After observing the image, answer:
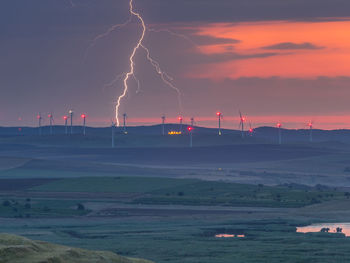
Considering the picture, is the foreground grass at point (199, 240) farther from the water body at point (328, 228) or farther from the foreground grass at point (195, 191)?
the foreground grass at point (195, 191)

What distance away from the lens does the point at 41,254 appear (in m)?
37.4

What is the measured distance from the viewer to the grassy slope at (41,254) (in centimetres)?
3641

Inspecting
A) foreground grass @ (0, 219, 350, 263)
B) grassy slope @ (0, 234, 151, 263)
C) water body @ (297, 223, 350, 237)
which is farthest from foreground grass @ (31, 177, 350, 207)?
grassy slope @ (0, 234, 151, 263)

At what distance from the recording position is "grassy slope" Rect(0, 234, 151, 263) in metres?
36.4

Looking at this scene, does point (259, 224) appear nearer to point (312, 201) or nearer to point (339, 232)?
point (339, 232)

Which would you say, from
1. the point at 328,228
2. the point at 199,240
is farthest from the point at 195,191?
the point at 199,240

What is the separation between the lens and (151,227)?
103312mm

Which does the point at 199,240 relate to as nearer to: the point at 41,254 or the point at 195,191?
the point at 41,254

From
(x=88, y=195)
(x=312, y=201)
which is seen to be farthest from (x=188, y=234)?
(x=88, y=195)

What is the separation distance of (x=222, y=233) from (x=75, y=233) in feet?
53.3

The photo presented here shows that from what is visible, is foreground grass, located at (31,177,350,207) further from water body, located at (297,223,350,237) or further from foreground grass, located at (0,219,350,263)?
foreground grass, located at (0,219,350,263)

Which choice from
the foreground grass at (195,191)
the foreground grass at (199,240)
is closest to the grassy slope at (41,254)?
the foreground grass at (199,240)

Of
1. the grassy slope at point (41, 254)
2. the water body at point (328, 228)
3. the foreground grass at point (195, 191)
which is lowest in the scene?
the water body at point (328, 228)

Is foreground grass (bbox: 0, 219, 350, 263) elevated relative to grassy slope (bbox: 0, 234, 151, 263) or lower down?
lower down
